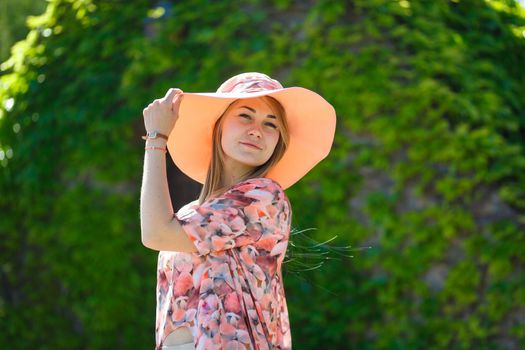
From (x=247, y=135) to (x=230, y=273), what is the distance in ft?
1.24

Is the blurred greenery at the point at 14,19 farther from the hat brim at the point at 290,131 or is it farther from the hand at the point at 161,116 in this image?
the hand at the point at 161,116

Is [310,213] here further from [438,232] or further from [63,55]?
[63,55]

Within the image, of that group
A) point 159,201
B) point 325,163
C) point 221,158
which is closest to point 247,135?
point 221,158

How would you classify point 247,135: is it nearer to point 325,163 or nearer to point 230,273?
point 230,273

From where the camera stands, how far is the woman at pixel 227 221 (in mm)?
2248

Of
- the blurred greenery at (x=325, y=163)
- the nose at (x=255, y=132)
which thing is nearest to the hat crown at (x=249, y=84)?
the nose at (x=255, y=132)

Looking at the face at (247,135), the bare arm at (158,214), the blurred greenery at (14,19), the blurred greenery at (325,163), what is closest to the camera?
the bare arm at (158,214)

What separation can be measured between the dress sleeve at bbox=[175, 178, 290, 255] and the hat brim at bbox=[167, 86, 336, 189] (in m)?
0.21

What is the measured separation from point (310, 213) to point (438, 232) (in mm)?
666

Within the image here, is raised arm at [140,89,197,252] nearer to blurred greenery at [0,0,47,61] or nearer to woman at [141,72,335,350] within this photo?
woman at [141,72,335,350]

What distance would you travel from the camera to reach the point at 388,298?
4586 mm

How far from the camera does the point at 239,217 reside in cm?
229

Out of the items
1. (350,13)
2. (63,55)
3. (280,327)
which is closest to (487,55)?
(350,13)

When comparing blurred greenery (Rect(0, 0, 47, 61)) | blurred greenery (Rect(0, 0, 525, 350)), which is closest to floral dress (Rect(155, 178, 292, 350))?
blurred greenery (Rect(0, 0, 525, 350))
